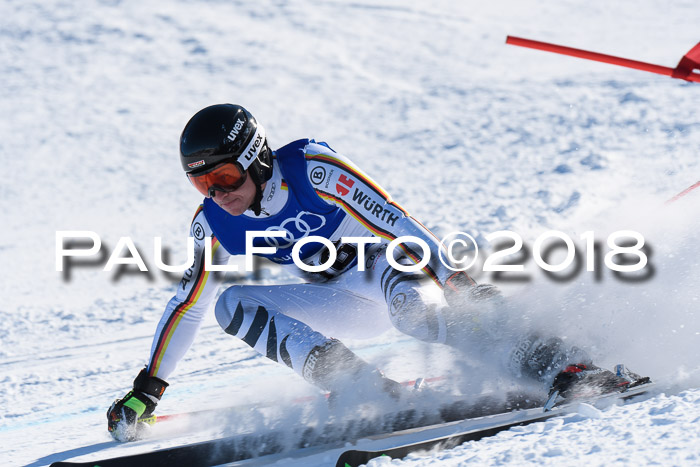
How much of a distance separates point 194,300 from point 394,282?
3.02ft

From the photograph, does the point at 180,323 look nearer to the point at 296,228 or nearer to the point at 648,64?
the point at 296,228

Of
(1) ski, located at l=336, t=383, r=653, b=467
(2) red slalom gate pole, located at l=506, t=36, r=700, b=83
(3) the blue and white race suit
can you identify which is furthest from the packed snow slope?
(2) red slalom gate pole, located at l=506, t=36, r=700, b=83

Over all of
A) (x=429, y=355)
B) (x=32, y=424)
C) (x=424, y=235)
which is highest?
(x=424, y=235)

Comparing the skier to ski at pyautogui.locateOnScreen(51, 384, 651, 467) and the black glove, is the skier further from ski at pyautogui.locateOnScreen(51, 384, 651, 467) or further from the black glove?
ski at pyautogui.locateOnScreen(51, 384, 651, 467)

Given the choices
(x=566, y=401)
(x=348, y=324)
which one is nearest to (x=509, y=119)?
(x=348, y=324)

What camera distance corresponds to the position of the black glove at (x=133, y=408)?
3.35 meters

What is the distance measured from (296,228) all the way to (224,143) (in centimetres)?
50

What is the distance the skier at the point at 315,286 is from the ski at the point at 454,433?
0.37ft

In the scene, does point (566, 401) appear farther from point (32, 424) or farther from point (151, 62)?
point (151, 62)

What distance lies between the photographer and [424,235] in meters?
3.06

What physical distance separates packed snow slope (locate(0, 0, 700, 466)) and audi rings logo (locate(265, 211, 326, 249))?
2.14 feet

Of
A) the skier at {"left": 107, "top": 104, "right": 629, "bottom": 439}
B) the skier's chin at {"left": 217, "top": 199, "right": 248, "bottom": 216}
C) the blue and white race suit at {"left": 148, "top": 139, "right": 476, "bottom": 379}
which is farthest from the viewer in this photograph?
the skier's chin at {"left": 217, "top": 199, "right": 248, "bottom": 216}

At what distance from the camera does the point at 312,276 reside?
3643 mm

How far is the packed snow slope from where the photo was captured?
3266 millimetres
